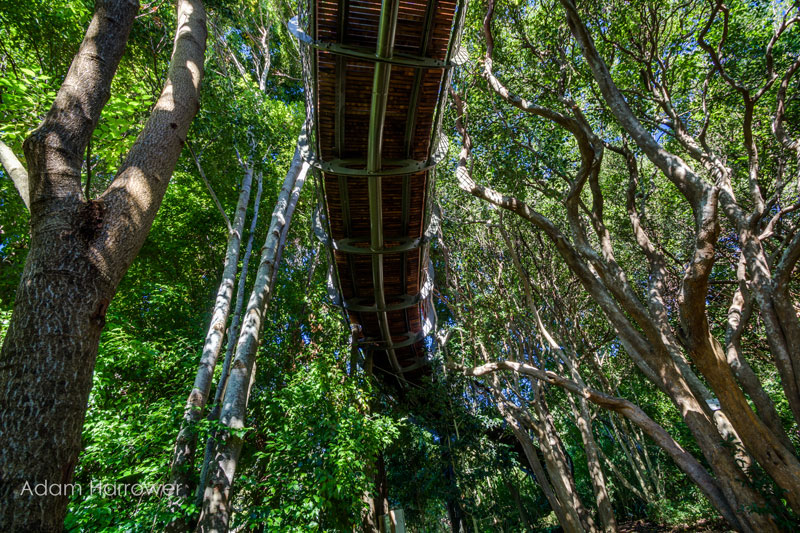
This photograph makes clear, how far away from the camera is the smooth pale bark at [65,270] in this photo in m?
1.50

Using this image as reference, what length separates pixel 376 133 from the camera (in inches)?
229

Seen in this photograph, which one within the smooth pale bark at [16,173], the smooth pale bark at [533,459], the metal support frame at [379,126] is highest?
the metal support frame at [379,126]

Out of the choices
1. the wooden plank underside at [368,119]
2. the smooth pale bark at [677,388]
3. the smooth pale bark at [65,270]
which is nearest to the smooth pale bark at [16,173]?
the smooth pale bark at [65,270]

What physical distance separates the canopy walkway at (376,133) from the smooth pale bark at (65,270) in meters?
2.91

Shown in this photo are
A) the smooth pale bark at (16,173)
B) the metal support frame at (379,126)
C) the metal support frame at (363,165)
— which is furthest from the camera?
the metal support frame at (363,165)

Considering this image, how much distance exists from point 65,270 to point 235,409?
4.32 metres

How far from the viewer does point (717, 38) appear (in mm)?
8508

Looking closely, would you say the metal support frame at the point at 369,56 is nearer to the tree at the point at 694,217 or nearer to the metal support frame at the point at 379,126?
the metal support frame at the point at 379,126

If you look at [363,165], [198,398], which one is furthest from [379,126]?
[198,398]

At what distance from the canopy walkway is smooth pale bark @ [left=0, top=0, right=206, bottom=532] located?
2.91m

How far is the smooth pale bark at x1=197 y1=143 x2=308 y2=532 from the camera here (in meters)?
4.94

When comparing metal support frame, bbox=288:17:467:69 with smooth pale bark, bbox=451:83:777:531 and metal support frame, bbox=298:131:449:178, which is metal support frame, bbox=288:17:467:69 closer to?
metal support frame, bbox=298:131:449:178

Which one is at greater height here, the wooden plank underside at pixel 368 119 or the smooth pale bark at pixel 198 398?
the wooden plank underside at pixel 368 119

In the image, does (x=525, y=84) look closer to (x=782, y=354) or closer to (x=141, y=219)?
(x=782, y=354)
